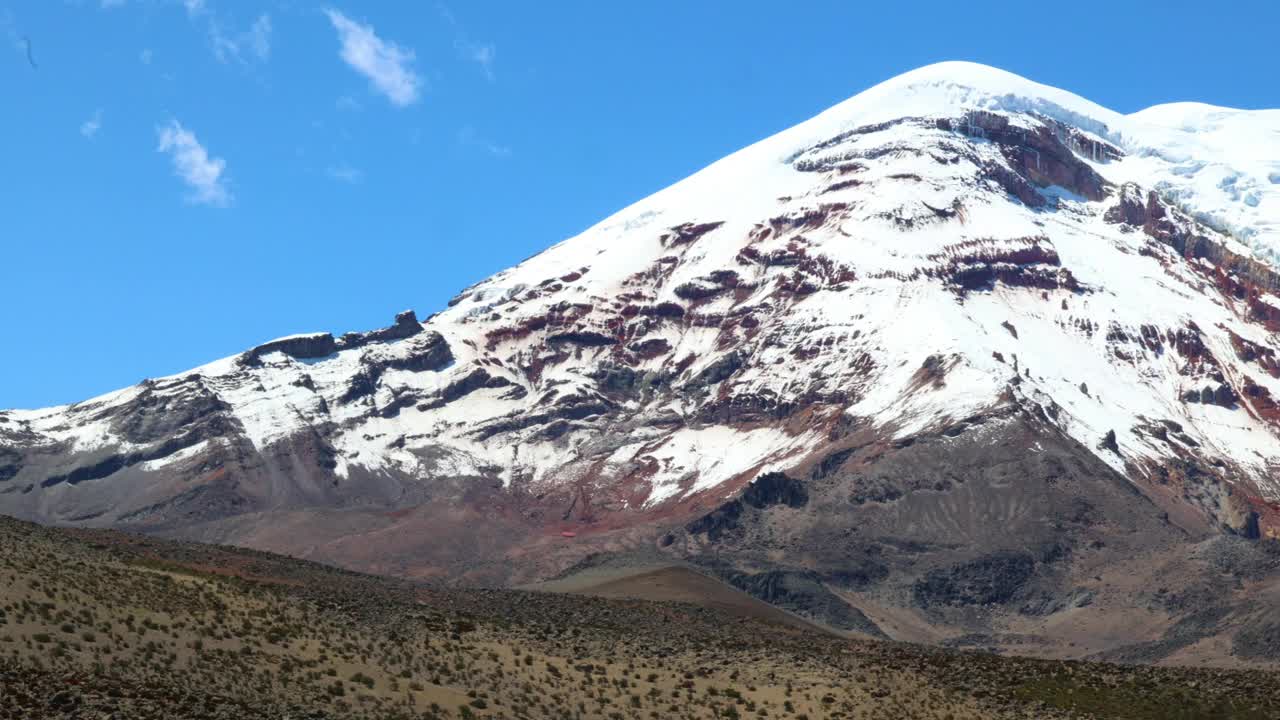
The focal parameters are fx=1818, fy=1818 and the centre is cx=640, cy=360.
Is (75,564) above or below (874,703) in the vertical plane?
above

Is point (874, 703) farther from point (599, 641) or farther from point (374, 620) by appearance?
point (374, 620)

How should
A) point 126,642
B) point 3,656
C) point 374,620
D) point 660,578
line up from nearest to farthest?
point 3,656 < point 126,642 < point 374,620 < point 660,578

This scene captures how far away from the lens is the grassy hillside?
61.3m

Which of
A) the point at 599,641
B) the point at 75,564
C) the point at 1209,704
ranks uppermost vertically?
the point at 75,564

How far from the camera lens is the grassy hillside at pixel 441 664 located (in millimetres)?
61344

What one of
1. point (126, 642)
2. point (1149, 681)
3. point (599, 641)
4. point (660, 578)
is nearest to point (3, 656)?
point (126, 642)

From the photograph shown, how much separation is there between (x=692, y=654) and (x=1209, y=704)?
20699 millimetres

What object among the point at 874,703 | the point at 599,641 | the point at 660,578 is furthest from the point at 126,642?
the point at 660,578

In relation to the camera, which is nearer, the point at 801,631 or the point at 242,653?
the point at 242,653

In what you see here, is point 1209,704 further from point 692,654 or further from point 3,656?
point 3,656

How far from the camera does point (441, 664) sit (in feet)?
226

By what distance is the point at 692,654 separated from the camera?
76.0 m

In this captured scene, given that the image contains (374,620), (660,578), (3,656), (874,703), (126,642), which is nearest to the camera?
(3,656)

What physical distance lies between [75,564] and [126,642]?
8610 mm
